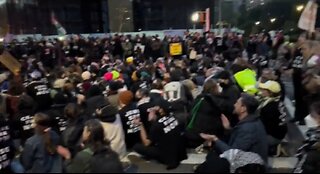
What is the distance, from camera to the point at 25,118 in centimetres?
805

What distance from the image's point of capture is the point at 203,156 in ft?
24.6

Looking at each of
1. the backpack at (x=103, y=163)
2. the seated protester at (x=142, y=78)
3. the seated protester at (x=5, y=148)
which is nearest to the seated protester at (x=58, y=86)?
the seated protester at (x=142, y=78)

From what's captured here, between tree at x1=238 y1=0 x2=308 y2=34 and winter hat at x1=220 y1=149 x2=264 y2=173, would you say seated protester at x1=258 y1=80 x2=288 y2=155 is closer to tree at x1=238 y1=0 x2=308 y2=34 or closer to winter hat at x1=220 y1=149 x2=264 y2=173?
winter hat at x1=220 y1=149 x2=264 y2=173

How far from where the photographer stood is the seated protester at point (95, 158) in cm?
331

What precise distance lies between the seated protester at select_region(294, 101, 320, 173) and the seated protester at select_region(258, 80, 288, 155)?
1.60 meters

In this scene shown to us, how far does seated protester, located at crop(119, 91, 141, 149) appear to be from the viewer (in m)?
7.61

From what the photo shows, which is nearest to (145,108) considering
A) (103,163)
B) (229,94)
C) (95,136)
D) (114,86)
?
(114,86)

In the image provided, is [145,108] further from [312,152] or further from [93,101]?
[312,152]

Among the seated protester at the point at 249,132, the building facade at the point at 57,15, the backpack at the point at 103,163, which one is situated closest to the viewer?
the backpack at the point at 103,163

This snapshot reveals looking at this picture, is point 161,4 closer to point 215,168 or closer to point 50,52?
point 50,52

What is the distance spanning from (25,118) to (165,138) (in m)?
2.87

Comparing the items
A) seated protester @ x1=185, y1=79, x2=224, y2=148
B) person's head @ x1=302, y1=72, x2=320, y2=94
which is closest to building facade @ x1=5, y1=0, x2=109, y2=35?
seated protester @ x1=185, y1=79, x2=224, y2=148

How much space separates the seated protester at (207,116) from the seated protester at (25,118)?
2.82 m

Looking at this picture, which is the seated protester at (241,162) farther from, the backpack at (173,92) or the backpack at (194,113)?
the backpack at (173,92)
